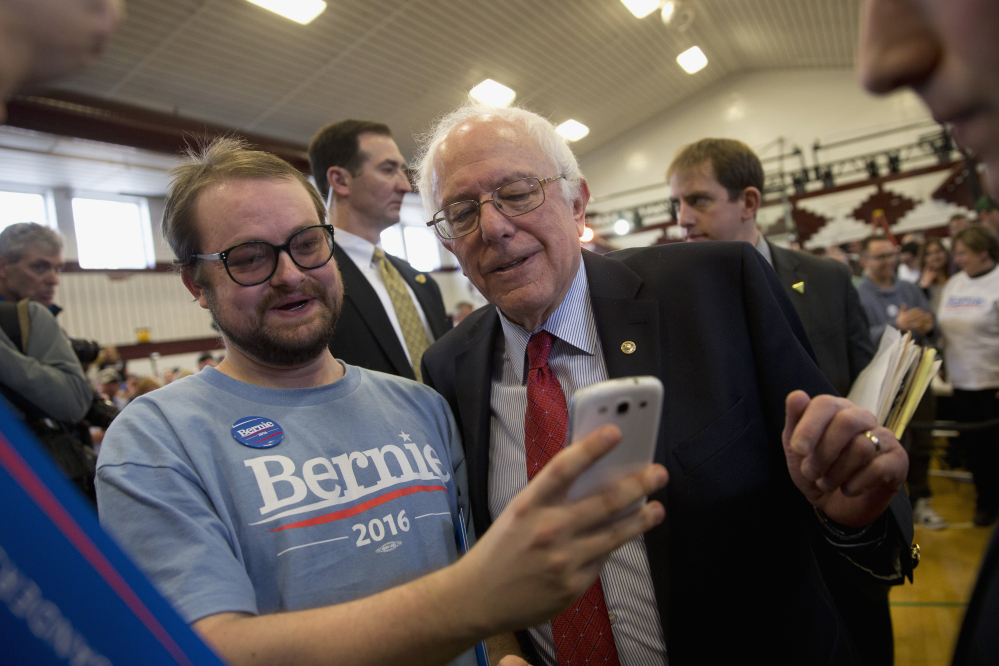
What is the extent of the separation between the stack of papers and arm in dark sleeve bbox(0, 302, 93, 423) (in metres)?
2.76

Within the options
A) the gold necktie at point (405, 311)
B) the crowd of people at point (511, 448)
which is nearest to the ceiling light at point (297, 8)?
the gold necktie at point (405, 311)

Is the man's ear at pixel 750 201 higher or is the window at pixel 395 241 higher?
the window at pixel 395 241

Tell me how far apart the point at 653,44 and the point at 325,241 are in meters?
11.2

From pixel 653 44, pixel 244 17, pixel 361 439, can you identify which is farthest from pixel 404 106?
pixel 361 439

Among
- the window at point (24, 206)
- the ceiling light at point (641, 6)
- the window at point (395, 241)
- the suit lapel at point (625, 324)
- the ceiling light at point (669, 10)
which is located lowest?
the suit lapel at point (625, 324)

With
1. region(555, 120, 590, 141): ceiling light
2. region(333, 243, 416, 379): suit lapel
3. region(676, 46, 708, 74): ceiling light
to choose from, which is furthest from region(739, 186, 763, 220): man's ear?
region(676, 46, 708, 74): ceiling light

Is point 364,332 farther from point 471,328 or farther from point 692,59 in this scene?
point 692,59

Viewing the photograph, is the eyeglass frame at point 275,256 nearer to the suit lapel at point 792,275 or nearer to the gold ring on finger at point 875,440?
the gold ring on finger at point 875,440

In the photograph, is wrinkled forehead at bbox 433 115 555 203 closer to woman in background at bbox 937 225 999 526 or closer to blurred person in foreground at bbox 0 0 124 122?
blurred person in foreground at bbox 0 0 124 122

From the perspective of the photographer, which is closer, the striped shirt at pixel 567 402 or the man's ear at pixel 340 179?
the striped shirt at pixel 567 402

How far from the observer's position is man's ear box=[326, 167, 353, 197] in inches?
111

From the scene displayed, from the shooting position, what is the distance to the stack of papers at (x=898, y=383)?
51.4 inches

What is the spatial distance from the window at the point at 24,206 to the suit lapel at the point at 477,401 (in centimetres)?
1230

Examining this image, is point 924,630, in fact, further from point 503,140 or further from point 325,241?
point 325,241
